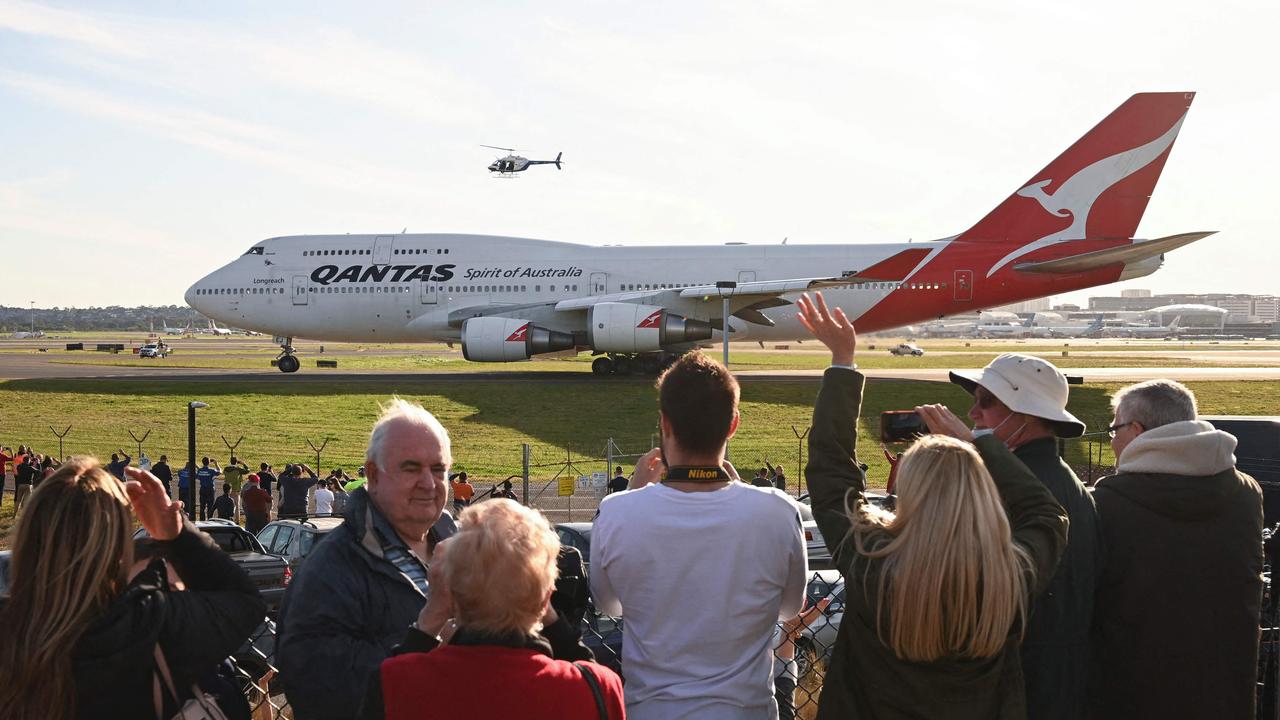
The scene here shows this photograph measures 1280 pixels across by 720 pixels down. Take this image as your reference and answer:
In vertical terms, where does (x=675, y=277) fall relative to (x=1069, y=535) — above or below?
above

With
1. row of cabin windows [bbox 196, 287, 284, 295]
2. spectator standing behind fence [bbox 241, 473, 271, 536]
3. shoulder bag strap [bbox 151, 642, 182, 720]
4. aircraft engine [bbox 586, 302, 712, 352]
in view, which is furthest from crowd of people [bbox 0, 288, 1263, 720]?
row of cabin windows [bbox 196, 287, 284, 295]

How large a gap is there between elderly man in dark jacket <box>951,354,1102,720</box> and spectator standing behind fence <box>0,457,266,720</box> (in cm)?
257

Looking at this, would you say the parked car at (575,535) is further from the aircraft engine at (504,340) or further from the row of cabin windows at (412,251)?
the row of cabin windows at (412,251)

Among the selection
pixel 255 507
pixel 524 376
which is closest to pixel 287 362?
pixel 524 376

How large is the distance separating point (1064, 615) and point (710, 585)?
51.8 inches

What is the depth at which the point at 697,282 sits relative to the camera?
31156mm

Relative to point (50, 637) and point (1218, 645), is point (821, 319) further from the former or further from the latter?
point (50, 637)

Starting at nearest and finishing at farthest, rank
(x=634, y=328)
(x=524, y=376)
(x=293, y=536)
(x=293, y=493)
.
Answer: (x=293, y=536)
(x=293, y=493)
(x=634, y=328)
(x=524, y=376)

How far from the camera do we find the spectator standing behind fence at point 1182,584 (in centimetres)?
370

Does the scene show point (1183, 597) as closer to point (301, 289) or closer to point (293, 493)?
point (293, 493)

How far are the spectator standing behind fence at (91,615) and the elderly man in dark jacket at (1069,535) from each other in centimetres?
257

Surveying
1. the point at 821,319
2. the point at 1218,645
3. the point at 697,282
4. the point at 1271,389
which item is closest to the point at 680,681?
the point at 821,319

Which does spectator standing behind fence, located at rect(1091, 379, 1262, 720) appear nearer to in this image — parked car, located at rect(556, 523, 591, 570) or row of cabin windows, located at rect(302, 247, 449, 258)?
parked car, located at rect(556, 523, 591, 570)

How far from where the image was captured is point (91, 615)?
2.85 m
